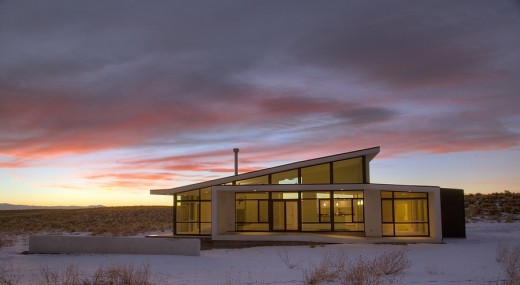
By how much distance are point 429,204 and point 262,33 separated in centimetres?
1164

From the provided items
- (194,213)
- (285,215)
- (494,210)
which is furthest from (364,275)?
(494,210)

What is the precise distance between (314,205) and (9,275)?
1448 centimetres

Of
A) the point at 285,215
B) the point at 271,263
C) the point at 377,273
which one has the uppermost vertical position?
the point at 285,215

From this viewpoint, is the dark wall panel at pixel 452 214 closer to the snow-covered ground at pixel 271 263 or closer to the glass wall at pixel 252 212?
the snow-covered ground at pixel 271 263

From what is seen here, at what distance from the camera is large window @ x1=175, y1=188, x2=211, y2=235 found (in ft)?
80.0

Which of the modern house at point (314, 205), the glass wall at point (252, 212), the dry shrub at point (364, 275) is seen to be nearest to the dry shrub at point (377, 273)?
the dry shrub at point (364, 275)

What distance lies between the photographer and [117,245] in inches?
674

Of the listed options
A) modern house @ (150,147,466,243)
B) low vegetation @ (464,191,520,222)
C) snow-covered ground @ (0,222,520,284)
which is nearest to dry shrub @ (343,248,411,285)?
snow-covered ground @ (0,222,520,284)

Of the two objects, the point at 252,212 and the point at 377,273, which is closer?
the point at 377,273

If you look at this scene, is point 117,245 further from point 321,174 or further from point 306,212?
point 321,174

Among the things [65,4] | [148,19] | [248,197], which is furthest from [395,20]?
[248,197]

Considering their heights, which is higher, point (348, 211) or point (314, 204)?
point (314, 204)

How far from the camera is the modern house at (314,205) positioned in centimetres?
2292

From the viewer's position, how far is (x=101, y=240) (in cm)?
1725
